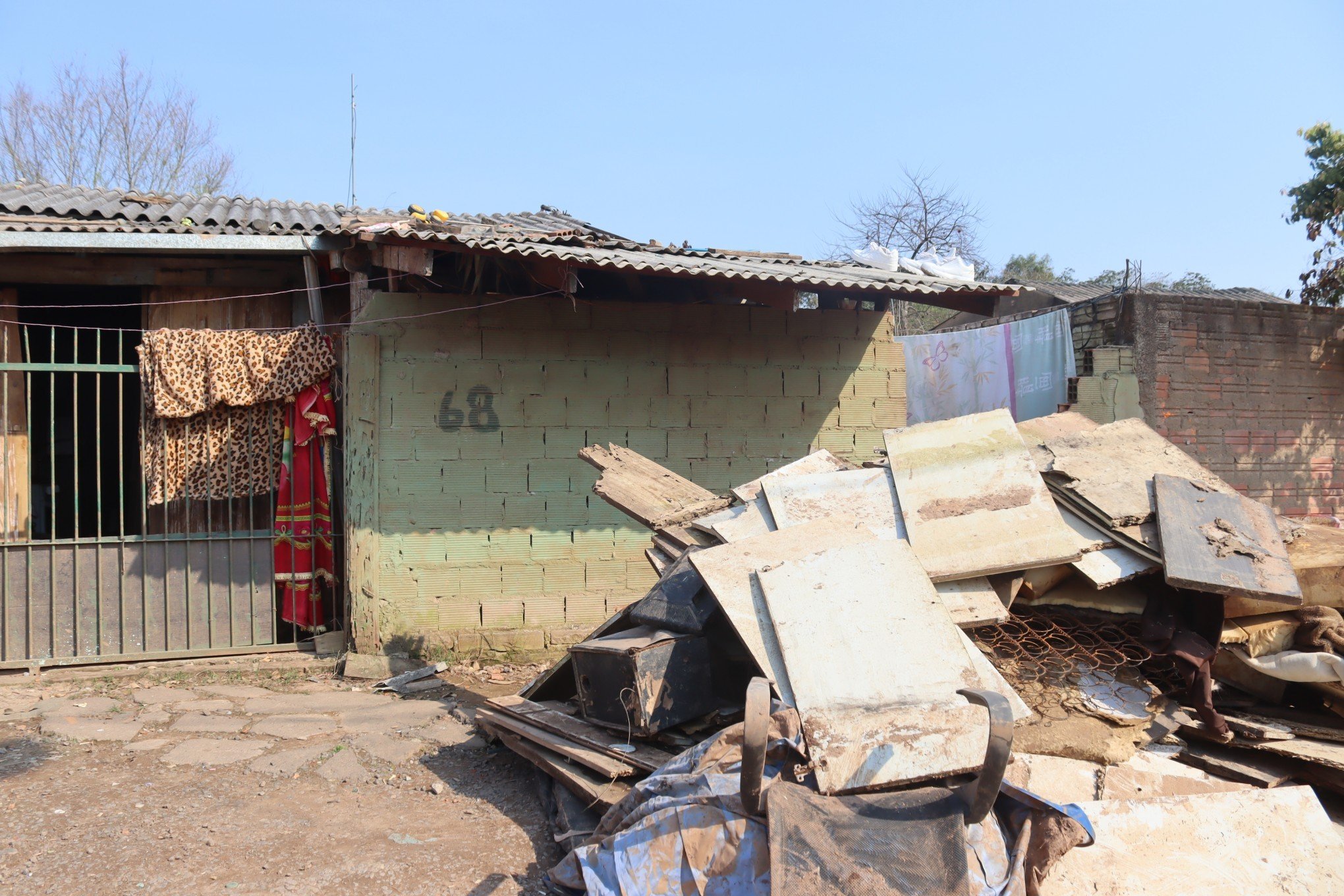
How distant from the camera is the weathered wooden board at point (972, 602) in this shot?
375cm

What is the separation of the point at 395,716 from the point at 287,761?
802 millimetres

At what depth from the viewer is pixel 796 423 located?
717 centimetres

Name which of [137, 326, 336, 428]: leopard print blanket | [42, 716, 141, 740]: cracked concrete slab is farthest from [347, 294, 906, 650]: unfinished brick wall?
[42, 716, 141, 740]: cracked concrete slab

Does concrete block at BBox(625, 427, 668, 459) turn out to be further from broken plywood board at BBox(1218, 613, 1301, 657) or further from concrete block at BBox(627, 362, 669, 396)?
broken plywood board at BBox(1218, 613, 1301, 657)

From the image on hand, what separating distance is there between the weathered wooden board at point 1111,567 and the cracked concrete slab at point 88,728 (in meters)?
4.78

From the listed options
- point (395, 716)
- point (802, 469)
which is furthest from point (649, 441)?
point (395, 716)

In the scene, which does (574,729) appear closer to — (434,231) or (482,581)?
(482,581)

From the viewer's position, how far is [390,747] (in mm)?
4680

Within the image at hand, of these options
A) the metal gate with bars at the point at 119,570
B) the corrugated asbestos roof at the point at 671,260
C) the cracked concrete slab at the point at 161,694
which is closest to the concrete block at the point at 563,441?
the corrugated asbestos roof at the point at 671,260

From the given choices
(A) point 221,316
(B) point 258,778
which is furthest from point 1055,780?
(A) point 221,316

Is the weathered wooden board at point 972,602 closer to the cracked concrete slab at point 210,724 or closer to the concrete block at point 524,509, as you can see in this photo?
the concrete block at point 524,509

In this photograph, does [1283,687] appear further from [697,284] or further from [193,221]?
[193,221]

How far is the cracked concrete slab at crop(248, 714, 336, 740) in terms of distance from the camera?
4.84 m

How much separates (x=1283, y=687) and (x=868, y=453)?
3701mm
